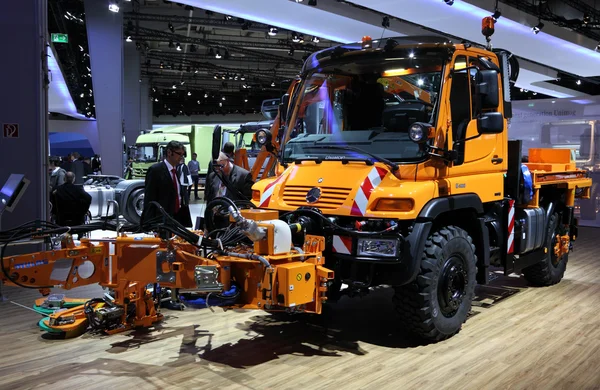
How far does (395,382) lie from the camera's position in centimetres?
376

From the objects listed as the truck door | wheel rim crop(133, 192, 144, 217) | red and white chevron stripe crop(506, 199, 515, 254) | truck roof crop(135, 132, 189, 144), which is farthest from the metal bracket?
truck roof crop(135, 132, 189, 144)

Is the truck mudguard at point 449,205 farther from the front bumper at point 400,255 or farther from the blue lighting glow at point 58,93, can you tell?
the blue lighting glow at point 58,93

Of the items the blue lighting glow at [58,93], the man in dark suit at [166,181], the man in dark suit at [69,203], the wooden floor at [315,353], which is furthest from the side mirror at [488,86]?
the blue lighting glow at [58,93]

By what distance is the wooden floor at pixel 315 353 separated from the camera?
12.4 feet

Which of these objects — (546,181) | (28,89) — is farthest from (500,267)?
(28,89)

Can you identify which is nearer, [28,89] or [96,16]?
[28,89]

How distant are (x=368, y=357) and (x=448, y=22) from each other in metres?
8.81

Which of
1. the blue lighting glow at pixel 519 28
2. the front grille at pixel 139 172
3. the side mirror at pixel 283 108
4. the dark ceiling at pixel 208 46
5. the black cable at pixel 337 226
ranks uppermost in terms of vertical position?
the dark ceiling at pixel 208 46

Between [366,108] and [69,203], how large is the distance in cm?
568

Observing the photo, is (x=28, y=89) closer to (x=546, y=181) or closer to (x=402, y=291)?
(x=402, y=291)

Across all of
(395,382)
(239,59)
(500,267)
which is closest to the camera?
(395,382)

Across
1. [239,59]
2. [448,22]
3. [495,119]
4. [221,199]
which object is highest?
[239,59]

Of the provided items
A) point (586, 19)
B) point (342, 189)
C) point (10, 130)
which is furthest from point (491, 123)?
point (586, 19)

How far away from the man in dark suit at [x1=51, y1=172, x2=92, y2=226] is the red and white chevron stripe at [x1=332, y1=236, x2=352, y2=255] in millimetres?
5787
